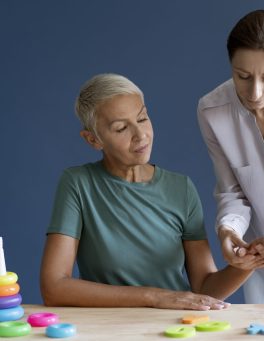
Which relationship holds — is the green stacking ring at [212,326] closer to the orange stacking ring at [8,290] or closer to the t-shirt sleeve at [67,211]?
the orange stacking ring at [8,290]

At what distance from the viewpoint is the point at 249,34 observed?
1888 mm

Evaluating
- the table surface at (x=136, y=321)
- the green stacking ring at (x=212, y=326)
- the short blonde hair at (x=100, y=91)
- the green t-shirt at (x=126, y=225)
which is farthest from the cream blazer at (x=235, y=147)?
the green stacking ring at (x=212, y=326)

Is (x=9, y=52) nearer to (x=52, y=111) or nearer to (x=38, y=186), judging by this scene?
(x=52, y=111)

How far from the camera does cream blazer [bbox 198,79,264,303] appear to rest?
2189mm

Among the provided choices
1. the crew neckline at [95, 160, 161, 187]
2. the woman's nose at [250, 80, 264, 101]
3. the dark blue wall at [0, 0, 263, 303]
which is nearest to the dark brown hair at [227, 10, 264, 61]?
the woman's nose at [250, 80, 264, 101]

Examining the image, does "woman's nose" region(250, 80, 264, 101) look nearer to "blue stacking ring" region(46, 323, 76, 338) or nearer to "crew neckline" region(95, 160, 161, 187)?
"crew neckline" region(95, 160, 161, 187)

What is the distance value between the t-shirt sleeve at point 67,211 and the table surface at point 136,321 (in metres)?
0.24

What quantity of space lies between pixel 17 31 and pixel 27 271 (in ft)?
3.99

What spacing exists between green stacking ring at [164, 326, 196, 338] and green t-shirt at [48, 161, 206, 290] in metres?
0.51

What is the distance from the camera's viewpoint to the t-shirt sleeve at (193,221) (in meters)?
2.12

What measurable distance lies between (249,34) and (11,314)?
908mm

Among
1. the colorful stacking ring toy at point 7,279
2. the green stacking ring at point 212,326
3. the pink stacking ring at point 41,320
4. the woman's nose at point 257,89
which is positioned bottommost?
the green stacking ring at point 212,326

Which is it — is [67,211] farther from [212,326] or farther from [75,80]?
[75,80]

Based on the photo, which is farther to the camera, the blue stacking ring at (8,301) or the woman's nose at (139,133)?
the woman's nose at (139,133)
